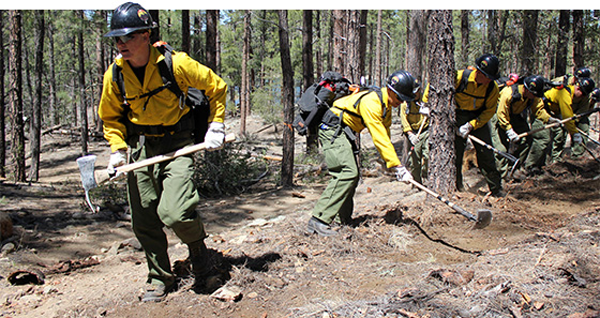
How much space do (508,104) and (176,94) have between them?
6029mm

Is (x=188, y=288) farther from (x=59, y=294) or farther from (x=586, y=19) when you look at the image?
(x=586, y=19)

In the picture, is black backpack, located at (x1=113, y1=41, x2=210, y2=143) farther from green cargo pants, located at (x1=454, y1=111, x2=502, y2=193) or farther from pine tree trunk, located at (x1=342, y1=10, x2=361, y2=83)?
pine tree trunk, located at (x1=342, y1=10, x2=361, y2=83)

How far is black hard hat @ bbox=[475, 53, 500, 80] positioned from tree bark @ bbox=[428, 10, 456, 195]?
0.34 m

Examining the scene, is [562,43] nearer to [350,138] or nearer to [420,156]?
[420,156]

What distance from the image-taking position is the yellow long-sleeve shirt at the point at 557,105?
25.7 ft

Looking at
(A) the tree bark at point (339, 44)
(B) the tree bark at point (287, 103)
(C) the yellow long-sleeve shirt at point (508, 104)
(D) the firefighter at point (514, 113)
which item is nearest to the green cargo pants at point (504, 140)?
(D) the firefighter at point (514, 113)

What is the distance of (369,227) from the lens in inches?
196

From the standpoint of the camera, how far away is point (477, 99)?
20.3 feet

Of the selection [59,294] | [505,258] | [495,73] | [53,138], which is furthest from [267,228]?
[53,138]

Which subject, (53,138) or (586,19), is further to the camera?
(53,138)

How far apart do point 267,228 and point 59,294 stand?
244cm

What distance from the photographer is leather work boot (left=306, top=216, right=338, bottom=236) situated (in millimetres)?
4723

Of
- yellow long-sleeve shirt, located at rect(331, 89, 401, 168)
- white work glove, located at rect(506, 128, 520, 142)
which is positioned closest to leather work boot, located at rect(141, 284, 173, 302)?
yellow long-sleeve shirt, located at rect(331, 89, 401, 168)

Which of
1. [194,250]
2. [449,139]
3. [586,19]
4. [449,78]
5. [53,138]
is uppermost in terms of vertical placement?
[586,19]
